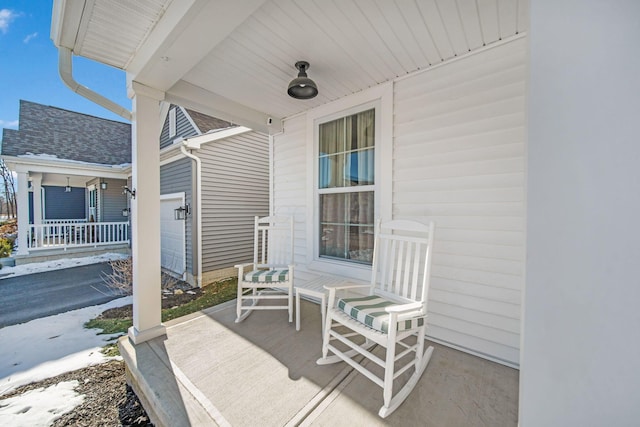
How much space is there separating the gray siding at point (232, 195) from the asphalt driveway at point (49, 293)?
196 centimetres

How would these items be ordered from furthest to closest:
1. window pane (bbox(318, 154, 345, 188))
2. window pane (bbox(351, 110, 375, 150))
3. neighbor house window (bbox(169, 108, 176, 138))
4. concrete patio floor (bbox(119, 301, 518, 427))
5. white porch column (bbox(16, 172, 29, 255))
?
neighbor house window (bbox(169, 108, 176, 138)) → white porch column (bbox(16, 172, 29, 255)) → window pane (bbox(318, 154, 345, 188)) → window pane (bbox(351, 110, 375, 150)) → concrete patio floor (bbox(119, 301, 518, 427))

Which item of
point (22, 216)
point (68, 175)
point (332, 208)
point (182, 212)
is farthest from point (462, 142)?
point (68, 175)

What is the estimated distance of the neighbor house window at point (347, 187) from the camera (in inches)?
115

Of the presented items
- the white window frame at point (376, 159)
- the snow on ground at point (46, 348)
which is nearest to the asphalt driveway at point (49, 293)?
the snow on ground at point (46, 348)

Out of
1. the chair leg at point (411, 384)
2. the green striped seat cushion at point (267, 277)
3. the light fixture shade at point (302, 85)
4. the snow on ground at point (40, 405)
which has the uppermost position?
the light fixture shade at point (302, 85)

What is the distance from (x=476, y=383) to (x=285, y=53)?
10.1 ft

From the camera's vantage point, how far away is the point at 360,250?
2.99 m

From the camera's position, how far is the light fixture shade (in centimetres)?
224

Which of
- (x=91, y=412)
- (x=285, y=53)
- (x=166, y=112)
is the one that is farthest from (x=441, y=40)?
(x=166, y=112)

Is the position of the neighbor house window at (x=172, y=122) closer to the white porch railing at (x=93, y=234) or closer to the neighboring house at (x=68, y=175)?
the neighboring house at (x=68, y=175)

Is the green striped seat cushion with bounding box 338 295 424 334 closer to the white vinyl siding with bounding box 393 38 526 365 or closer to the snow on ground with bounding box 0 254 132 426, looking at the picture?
the white vinyl siding with bounding box 393 38 526 365

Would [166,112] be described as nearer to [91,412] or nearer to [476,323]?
[91,412]

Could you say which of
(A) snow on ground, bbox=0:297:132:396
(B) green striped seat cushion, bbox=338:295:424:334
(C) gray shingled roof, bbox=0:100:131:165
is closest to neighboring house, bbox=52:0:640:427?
(B) green striped seat cushion, bbox=338:295:424:334

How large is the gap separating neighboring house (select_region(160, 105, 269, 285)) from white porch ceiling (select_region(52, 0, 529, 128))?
9.35 ft
